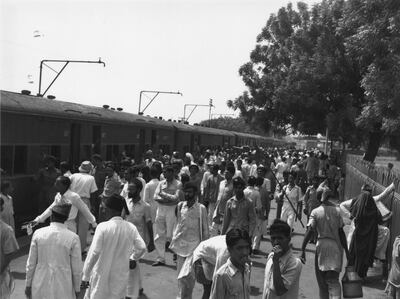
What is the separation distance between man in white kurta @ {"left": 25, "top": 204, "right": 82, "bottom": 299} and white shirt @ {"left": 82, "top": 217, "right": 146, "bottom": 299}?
0.23m

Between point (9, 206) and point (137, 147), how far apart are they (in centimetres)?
1245

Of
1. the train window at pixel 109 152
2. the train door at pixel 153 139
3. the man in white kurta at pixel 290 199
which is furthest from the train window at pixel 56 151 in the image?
the train door at pixel 153 139

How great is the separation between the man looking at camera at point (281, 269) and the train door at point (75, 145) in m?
9.63

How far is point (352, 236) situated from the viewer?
8.36m

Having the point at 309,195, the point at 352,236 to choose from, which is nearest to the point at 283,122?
the point at 309,195

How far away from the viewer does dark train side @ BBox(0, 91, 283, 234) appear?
10391 mm

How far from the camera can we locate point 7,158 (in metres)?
10.2

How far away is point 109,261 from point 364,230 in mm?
4847

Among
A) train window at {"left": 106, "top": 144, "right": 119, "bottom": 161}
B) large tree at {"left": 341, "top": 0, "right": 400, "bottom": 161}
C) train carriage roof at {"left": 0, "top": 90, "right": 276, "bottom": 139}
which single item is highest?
large tree at {"left": 341, "top": 0, "right": 400, "bottom": 161}

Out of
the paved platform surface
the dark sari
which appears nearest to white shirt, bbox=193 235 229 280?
the paved platform surface

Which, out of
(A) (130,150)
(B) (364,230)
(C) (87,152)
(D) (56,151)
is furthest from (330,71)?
(B) (364,230)

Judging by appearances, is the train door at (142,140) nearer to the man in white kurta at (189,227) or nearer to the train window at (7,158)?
the train window at (7,158)

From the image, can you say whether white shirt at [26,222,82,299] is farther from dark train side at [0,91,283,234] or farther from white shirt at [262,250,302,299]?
dark train side at [0,91,283,234]

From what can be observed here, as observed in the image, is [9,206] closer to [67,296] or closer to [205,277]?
[67,296]
